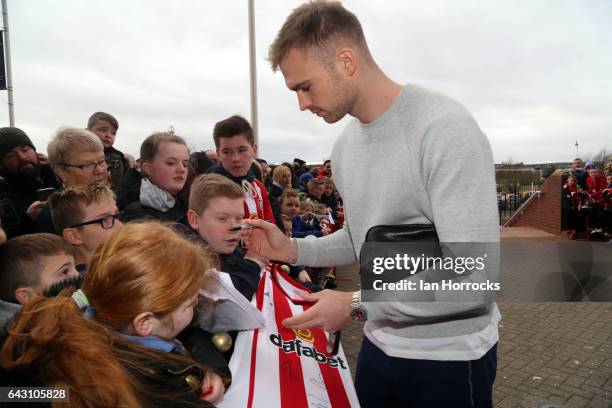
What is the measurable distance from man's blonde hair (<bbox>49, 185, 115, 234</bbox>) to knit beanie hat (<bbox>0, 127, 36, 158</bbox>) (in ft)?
4.45

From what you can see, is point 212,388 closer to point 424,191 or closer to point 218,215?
point 424,191

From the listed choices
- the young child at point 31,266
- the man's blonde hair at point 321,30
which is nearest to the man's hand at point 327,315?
the man's blonde hair at point 321,30

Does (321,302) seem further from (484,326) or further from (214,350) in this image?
(484,326)

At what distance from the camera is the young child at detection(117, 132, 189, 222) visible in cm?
334

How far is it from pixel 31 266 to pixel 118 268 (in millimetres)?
945

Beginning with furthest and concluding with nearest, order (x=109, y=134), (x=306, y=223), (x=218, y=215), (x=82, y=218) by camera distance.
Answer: (x=306, y=223) → (x=109, y=134) → (x=218, y=215) → (x=82, y=218)

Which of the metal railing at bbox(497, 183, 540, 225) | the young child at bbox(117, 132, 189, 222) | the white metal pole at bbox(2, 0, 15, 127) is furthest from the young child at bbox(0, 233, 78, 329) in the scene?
the metal railing at bbox(497, 183, 540, 225)

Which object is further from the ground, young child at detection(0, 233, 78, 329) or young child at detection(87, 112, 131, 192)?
young child at detection(87, 112, 131, 192)

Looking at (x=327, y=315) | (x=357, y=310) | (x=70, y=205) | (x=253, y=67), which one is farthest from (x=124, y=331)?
(x=253, y=67)

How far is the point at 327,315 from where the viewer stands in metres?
1.66

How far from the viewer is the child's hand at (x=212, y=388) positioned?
4.61 ft

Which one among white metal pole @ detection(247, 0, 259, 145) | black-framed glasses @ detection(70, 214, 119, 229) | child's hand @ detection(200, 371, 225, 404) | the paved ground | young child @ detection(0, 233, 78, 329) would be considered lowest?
the paved ground

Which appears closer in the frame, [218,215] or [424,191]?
[424,191]

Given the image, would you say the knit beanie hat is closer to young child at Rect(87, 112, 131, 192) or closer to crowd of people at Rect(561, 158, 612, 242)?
young child at Rect(87, 112, 131, 192)
